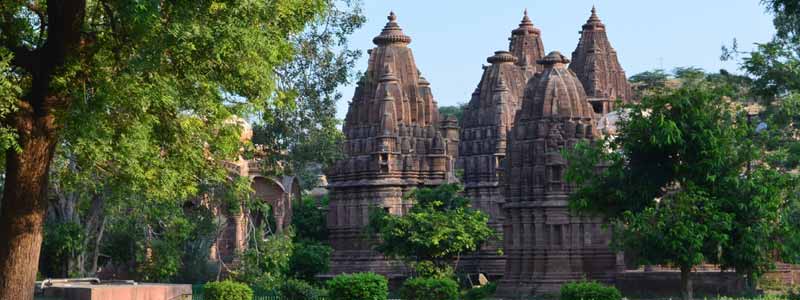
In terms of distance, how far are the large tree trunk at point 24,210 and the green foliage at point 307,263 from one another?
29.4 m

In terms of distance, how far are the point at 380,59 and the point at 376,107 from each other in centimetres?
250

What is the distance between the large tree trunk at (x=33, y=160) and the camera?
16.6m

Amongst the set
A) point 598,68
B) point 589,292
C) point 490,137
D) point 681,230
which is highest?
point 598,68

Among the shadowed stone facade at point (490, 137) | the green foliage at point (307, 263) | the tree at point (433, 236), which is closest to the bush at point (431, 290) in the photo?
the tree at point (433, 236)

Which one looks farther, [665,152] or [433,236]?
[433,236]

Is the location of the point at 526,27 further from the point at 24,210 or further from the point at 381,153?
Answer: the point at 24,210

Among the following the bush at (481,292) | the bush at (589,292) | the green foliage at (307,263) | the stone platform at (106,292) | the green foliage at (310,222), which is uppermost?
the green foliage at (310,222)

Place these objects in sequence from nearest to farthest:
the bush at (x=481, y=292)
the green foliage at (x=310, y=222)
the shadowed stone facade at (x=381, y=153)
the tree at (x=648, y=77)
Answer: the bush at (x=481, y=292)
the shadowed stone facade at (x=381, y=153)
the green foliage at (x=310, y=222)
the tree at (x=648, y=77)

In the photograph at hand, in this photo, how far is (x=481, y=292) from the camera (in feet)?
128

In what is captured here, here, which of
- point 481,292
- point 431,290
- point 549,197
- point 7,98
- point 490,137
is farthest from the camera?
point 490,137

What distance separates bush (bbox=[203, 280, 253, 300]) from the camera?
29.9 m

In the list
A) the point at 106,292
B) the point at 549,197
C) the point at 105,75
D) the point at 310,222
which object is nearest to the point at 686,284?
the point at 549,197

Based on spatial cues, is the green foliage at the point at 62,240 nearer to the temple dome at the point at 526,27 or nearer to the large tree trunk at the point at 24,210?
the large tree trunk at the point at 24,210

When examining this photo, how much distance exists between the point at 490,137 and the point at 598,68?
9.38 m
